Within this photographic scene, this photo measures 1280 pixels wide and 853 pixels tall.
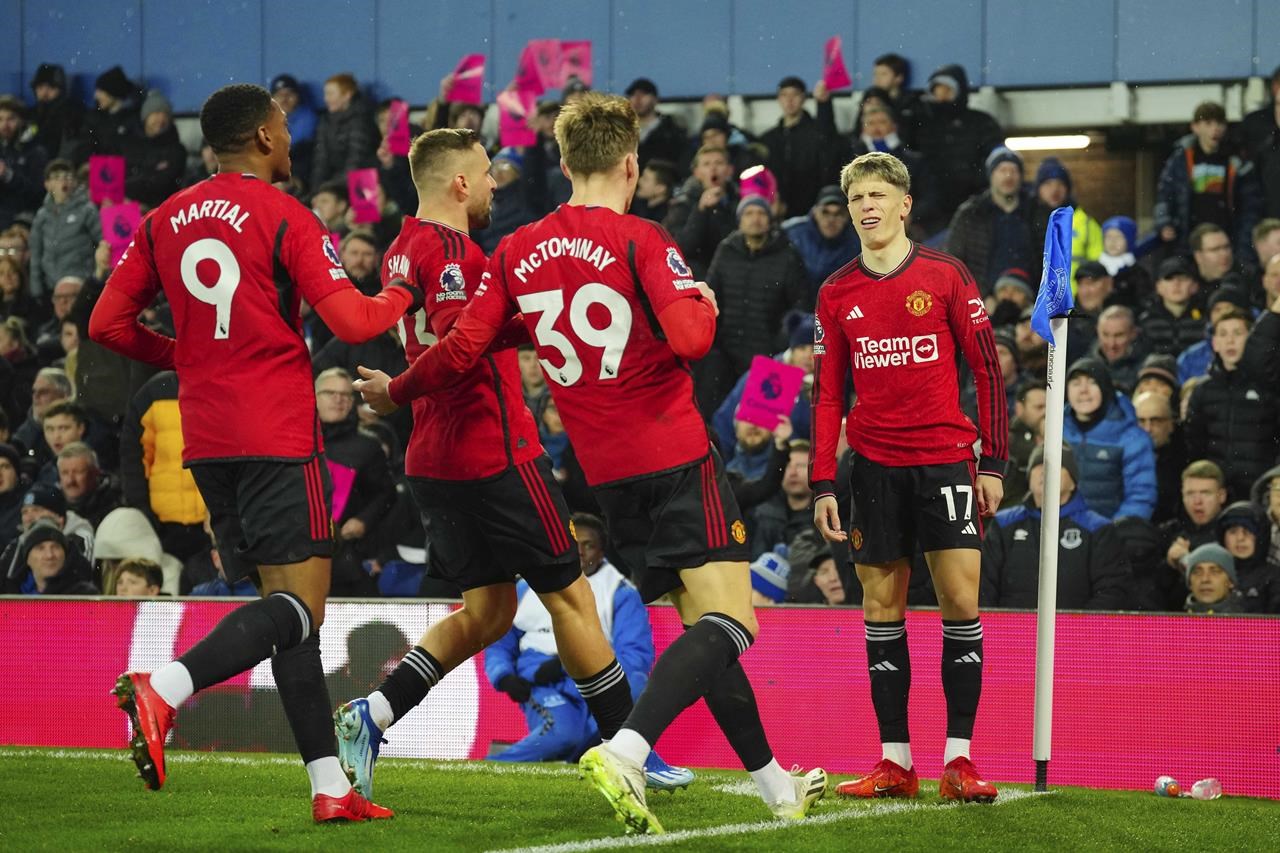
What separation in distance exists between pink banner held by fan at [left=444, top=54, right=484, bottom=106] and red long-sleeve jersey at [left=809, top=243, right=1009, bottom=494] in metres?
8.23

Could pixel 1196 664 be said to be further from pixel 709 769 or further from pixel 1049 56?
pixel 1049 56

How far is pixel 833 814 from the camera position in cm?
520

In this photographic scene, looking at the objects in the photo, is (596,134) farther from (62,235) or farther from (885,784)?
(62,235)

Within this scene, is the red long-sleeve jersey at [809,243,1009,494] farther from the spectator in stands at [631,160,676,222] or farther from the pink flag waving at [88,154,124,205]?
the pink flag waving at [88,154,124,205]

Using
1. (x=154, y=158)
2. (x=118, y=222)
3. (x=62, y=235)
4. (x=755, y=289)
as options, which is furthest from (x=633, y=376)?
(x=154, y=158)

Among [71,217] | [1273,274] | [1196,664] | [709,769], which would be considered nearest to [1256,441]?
[1273,274]

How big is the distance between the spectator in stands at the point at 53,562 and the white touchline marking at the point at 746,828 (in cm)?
571

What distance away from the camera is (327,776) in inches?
189

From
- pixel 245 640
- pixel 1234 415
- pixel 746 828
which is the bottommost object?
pixel 746 828

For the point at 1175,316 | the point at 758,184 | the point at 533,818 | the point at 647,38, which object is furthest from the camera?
the point at 647,38

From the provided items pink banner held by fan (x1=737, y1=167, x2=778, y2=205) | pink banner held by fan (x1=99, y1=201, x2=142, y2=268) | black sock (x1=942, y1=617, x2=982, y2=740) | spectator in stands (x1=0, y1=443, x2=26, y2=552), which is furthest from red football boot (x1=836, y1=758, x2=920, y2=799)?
pink banner held by fan (x1=99, y1=201, x2=142, y2=268)

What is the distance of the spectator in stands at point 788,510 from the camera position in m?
9.30

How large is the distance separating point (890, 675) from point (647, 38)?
35.0 feet

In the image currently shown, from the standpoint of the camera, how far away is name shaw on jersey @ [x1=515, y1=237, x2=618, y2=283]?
4.75 meters
